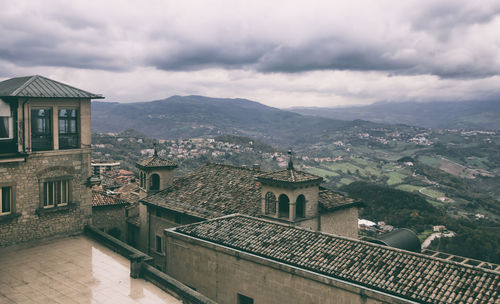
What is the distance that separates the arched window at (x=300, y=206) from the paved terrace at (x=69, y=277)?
9515mm

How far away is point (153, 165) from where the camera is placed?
29.0 metres

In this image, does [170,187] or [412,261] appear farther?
[170,187]

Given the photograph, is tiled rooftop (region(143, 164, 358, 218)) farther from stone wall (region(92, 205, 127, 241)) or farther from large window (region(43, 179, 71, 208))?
large window (region(43, 179, 71, 208))

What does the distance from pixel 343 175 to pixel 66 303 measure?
110 meters

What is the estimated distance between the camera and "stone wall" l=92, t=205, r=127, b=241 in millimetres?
27672

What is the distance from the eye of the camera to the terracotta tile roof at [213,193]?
23984mm

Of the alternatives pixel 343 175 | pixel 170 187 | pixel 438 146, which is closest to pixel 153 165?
pixel 170 187

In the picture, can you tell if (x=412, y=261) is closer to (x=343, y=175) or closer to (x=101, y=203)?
(x=101, y=203)

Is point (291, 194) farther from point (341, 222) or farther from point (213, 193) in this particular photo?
point (213, 193)

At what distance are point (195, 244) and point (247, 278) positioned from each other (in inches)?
126

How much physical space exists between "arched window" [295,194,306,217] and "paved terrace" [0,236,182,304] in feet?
31.2

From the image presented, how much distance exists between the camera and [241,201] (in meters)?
24.4

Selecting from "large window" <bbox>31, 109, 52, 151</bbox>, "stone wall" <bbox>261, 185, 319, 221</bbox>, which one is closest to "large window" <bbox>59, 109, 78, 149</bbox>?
"large window" <bbox>31, 109, 52, 151</bbox>

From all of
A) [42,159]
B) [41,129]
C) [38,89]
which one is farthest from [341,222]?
[38,89]
